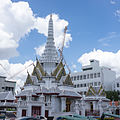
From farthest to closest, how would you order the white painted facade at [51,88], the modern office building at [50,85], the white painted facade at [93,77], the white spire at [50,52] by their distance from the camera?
1. the white painted facade at [93,77]
2. the white spire at [50,52]
3. the modern office building at [50,85]
4. the white painted facade at [51,88]

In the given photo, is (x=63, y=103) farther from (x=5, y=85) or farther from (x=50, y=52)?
(x=5, y=85)

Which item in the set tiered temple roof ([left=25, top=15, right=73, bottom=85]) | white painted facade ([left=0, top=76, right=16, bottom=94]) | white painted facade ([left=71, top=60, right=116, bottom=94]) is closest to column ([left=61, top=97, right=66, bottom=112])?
tiered temple roof ([left=25, top=15, right=73, bottom=85])

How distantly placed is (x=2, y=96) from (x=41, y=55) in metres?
14.6

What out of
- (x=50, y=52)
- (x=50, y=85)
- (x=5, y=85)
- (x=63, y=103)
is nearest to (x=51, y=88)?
(x=50, y=85)

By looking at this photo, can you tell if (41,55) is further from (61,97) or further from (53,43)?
(61,97)

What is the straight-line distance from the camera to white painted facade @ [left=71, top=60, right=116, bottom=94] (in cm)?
8288

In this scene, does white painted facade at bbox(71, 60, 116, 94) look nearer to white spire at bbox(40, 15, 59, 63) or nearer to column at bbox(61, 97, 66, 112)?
white spire at bbox(40, 15, 59, 63)

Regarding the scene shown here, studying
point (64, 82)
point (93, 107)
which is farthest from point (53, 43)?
point (93, 107)

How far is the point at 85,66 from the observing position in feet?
305

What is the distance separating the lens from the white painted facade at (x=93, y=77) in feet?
272

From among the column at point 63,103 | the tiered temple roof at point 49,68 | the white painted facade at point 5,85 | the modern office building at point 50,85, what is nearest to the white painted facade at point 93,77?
the white painted facade at point 5,85

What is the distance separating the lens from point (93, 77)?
85.9 metres

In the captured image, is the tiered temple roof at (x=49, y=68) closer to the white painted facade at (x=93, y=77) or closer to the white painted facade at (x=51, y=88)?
the white painted facade at (x=51, y=88)

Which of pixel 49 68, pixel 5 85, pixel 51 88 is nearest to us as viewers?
pixel 51 88
